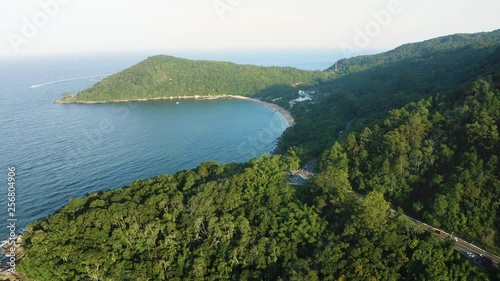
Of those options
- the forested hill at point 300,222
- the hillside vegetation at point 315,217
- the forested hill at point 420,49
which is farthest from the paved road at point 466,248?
the forested hill at point 420,49

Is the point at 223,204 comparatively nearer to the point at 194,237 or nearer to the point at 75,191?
the point at 194,237

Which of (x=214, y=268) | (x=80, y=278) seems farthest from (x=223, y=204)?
(x=80, y=278)

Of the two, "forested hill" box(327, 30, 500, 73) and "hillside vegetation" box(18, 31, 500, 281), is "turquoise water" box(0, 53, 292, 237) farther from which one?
"forested hill" box(327, 30, 500, 73)

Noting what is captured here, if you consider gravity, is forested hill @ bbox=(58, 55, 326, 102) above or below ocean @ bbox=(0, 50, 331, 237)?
above

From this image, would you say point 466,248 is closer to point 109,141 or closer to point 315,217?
point 315,217

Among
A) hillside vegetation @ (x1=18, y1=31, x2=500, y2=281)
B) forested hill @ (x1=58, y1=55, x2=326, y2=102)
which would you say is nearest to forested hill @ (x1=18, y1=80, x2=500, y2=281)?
hillside vegetation @ (x1=18, y1=31, x2=500, y2=281)
